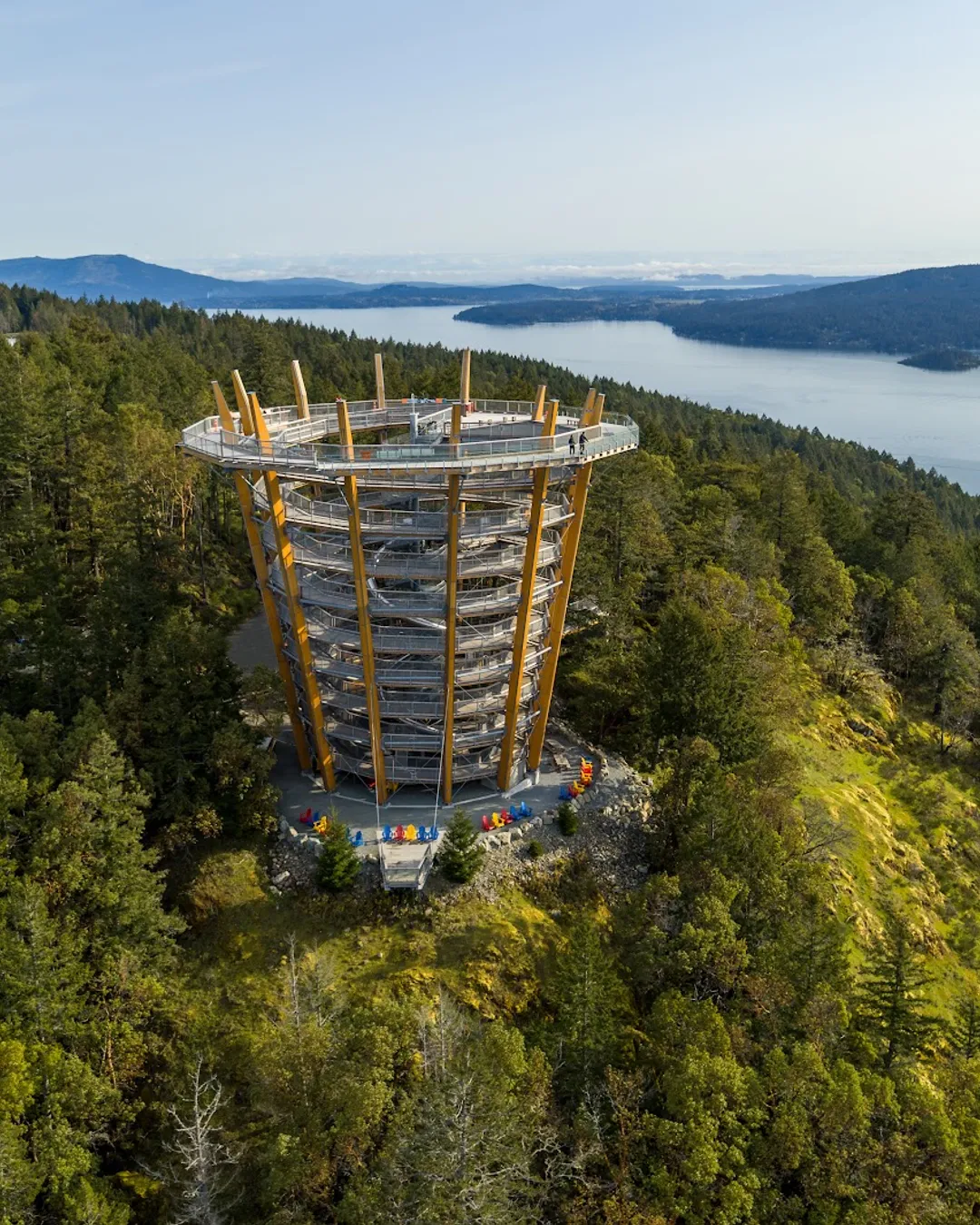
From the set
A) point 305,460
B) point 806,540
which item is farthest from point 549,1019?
point 806,540

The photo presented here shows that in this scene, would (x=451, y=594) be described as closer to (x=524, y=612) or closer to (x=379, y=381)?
(x=524, y=612)

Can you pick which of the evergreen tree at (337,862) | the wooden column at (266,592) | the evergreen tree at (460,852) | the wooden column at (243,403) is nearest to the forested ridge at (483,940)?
the evergreen tree at (337,862)

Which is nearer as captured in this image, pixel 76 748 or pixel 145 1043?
pixel 145 1043

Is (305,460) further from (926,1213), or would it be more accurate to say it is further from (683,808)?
(926,1213)

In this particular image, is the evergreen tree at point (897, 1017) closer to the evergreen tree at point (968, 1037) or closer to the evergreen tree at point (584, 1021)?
the evergreen tree at point (968, 1037)

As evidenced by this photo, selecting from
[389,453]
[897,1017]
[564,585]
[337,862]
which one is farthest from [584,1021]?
[389,453]
